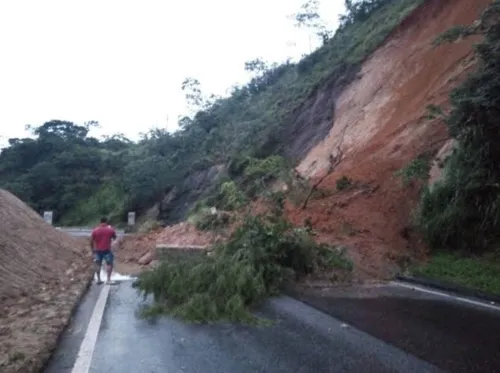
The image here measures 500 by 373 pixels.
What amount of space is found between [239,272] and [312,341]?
136 inches

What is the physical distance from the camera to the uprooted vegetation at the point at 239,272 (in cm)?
848

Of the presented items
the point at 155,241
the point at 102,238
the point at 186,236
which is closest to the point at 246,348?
the point at 102,238

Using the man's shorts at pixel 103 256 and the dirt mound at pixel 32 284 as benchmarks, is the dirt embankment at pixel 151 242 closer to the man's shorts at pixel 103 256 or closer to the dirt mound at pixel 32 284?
the dirt mound at pixel 32 284

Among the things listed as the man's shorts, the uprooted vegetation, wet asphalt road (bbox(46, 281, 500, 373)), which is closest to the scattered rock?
the man's shorts

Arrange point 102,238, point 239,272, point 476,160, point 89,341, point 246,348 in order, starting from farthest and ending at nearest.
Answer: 1. point 102,238
2. point 476,160
3. point 239,272
4. point 89,341
5. point 246,348

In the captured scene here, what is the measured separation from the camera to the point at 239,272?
982 cm

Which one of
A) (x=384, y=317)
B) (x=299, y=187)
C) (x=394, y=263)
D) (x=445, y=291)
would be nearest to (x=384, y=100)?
(x=299, y=187)

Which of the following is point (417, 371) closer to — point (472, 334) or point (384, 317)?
point (472, 334)

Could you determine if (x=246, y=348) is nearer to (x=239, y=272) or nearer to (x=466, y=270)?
(x=239, y=272)

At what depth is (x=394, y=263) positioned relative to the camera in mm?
12266

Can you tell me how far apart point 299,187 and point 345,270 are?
5659 mm

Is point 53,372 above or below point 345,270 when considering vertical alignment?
below

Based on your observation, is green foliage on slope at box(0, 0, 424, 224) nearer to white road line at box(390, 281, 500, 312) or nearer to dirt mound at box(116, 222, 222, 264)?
dirt mound at box(116, 222, 222, 264)

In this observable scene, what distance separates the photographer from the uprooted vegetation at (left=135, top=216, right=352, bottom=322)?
848 centimetres
